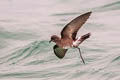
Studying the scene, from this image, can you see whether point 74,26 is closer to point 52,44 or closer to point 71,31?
point 71,31

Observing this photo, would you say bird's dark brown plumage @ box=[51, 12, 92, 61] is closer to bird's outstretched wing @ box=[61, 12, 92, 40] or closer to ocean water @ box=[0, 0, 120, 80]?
bird's outstretched wing @ box=[61, 12, 92, 40]

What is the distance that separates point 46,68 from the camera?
17219 mm

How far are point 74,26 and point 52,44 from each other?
964 cm

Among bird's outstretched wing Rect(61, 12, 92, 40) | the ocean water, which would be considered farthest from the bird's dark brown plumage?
the ocean water

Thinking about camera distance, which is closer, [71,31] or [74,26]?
[74,26]

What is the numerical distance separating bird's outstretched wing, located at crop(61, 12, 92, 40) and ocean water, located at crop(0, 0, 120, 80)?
242 inches

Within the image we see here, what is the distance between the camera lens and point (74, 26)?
960 centimetres

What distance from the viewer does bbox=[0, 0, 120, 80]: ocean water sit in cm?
1672

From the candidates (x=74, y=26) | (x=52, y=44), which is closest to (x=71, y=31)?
(x=74, y=26)

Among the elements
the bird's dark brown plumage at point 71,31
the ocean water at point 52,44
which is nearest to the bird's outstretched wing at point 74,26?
the bird's dark brown plumage at point 71,31

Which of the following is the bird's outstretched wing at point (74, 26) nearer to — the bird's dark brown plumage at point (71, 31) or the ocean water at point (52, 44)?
the bird's dark brown plumage at point (71, 31)

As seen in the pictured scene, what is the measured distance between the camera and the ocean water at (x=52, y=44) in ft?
54.9

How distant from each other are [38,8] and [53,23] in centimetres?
192

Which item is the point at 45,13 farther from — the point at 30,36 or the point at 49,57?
the point at 49,57
